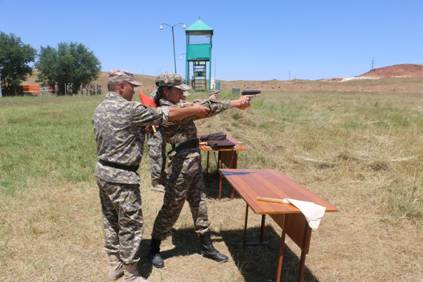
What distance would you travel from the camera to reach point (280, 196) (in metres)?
3.03

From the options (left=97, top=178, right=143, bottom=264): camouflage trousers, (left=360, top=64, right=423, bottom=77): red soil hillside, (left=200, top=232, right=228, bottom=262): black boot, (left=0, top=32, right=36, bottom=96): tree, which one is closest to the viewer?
(left=97, top=178, right=143, bottom=264): camouflage trousers

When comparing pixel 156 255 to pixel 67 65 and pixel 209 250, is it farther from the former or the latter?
pixel 67 65

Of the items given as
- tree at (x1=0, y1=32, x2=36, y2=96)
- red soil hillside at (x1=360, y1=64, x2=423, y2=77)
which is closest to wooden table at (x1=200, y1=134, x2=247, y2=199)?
tree at (x1=0, y1=32, x2=36, y2=96)

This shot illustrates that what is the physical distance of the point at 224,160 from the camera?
20.5 ft

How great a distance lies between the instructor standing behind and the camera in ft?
9.36

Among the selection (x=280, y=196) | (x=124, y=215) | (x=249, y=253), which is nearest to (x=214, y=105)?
(x=280, y=196)

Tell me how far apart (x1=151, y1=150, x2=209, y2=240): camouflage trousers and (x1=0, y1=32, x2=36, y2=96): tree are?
46.8 meters

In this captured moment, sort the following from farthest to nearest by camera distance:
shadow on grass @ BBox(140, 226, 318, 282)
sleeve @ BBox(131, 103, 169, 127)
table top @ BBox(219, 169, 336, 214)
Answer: shadow on grass @ BBox(140, 226, 318, 282) < sleeve @ BBox(131, 103, 169, 127) < table top @ BBox(219, 169, 336, 214)

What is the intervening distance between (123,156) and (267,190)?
124cm

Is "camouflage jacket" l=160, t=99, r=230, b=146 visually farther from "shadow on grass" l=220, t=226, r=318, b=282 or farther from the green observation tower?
the green observation tower

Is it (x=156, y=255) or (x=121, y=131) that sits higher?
(x=121, y=131)

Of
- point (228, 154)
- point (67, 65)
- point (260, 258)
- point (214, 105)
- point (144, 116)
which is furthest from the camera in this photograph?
point (67, 65)

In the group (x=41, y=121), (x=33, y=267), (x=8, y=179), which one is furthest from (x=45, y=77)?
(x=33, y=267)

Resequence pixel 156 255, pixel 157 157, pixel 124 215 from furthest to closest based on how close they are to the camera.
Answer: pixel 157 157
pixel 156 255
pixel 124 215
